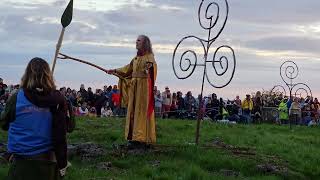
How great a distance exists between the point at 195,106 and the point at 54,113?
2298cm

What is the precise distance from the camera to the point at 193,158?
12.8 meters

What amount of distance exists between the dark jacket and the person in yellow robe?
639cm

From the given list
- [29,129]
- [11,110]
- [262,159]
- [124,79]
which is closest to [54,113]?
[29,129]

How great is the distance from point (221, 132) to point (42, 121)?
12.1m

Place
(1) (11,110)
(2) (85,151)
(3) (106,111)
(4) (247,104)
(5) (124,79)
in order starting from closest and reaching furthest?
1. (1) (11,110)
2. (2) (85,151)
3. (5) (124,79)
4. (3) (106,111)
5. (4) (247,104)

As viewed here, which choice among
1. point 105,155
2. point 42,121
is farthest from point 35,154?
point 105,155

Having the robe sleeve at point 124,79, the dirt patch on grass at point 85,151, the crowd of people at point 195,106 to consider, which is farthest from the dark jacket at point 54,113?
the crowd of people at point 195,106

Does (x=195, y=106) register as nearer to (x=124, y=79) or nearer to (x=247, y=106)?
(x=247, y=106)

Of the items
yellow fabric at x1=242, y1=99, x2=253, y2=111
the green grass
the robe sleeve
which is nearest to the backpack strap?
the green grass

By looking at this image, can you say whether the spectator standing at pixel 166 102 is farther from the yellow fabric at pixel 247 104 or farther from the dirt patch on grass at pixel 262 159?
the dirt patch on grass at pixel 262 159

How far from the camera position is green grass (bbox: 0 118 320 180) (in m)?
11.3

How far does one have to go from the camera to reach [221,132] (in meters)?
18.3

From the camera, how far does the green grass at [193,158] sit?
11.3 meters

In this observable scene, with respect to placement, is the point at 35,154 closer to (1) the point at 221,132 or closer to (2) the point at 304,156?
(2) the point at 304,156
